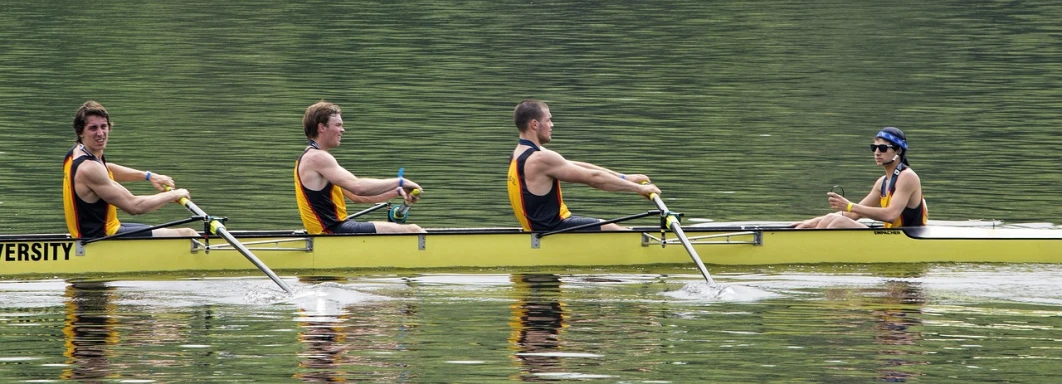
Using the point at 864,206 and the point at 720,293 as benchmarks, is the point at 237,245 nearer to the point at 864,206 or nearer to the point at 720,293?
the point at 720,293

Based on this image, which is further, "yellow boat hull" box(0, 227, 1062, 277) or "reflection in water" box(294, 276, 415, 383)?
"yellow boat hull" box(0, 227, 1062, 277)

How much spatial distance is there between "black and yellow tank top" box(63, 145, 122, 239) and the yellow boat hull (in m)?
0.13

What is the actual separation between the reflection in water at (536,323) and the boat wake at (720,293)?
3.76 feet

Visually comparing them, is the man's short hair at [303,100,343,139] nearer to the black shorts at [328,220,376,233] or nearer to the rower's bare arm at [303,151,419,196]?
the rower's bare arm at [303,151,419,196]

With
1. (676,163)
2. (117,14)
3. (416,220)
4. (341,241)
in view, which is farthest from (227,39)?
(341,241)

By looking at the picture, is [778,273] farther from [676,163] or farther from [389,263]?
[676,163]

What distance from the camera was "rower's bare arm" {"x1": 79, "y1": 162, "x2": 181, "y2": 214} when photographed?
1524cm

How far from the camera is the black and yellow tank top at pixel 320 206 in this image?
52.6 feet

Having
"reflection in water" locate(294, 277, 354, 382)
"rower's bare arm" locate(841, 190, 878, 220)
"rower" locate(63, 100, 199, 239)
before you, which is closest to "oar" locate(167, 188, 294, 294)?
"rower" locate(63, 100, 199, 239)

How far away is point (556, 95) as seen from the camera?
120ft

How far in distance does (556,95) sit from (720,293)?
848 inches

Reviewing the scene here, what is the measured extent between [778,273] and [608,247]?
1.67 m

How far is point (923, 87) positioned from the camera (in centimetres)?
3722

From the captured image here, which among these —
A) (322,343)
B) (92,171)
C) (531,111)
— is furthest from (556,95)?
(322,343)
